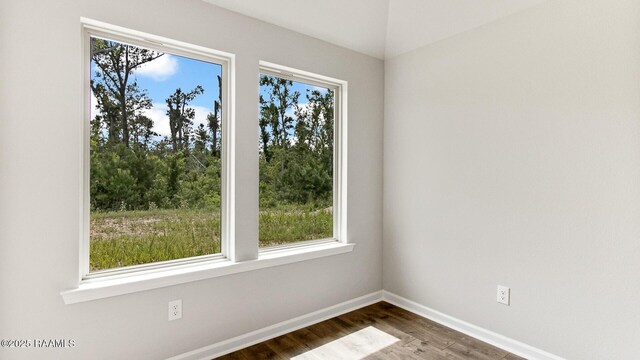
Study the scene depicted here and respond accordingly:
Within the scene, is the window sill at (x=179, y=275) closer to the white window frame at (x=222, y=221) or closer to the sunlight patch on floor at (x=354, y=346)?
the white window frame at (x=222, y=221)

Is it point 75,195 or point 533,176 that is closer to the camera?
point 75,195

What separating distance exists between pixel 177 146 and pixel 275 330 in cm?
150

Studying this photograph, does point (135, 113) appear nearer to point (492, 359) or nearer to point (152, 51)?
point (152, 51)

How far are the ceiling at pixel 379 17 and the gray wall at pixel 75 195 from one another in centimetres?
11

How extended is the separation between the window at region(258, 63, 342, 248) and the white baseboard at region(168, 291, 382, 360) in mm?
591

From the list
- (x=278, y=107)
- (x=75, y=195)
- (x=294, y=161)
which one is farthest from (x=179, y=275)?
(x=278, y=107)

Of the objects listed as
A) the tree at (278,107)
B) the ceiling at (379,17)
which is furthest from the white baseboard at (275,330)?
the ceiling at (379,17)

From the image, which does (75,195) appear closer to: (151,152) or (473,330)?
(151,152)

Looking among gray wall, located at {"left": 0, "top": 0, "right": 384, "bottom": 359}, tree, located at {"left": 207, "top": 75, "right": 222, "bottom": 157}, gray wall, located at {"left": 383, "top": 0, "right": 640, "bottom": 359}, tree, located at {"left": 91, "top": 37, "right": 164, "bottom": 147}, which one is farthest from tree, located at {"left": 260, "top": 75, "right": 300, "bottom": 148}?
gray wall, located at {"left": 383, "top": 0, "right": 640, "bottom": 359}

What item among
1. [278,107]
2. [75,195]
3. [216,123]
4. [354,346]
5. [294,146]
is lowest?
[354,346]

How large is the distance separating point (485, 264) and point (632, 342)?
83 cm

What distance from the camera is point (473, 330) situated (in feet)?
7.98

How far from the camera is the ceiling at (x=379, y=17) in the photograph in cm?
226

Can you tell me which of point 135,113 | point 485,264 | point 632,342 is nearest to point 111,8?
point 135,113
